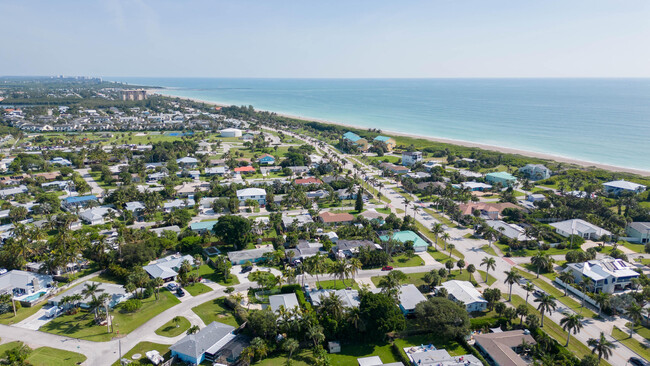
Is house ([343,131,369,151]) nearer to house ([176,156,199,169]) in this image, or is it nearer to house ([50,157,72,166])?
house ([176,156,199,169])

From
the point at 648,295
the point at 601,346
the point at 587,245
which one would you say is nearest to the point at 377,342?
the point at 601,346

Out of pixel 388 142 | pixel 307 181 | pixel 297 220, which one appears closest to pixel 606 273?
pixel 297 220

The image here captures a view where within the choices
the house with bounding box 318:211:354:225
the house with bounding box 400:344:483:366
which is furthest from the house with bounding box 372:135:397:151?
the house with bounding box 400:344:483:366

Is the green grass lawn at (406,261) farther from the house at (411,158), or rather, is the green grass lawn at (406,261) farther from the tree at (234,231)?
the house at (411,158)

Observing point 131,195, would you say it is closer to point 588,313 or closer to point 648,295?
point 588,313

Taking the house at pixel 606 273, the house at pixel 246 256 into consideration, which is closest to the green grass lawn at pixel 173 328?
the house at pixel 246 256

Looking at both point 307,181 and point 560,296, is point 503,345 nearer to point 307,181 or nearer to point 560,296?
point 560,296

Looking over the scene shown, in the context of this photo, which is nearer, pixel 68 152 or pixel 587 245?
pixel 587 245
